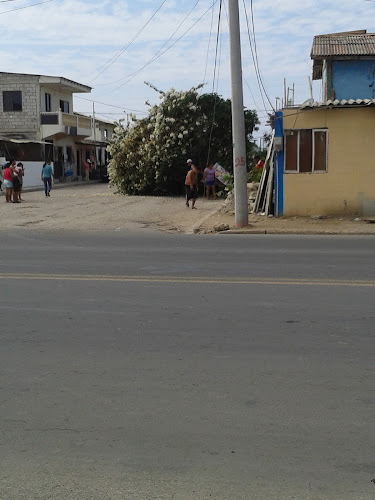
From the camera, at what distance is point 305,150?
18.6 meters

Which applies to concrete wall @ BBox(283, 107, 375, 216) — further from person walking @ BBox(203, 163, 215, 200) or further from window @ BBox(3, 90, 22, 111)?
window @ BBox(3, 90, 22, 111)

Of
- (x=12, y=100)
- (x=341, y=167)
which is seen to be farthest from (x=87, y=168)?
(x=341, y=167)

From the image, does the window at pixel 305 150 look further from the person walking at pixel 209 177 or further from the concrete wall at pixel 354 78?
the person walking at pixel 209 177

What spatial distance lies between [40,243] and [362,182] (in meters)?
9.48

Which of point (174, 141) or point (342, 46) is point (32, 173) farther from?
point (342, 46)

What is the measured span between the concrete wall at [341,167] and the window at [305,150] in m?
0.15

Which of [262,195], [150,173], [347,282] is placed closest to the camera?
[347,282]

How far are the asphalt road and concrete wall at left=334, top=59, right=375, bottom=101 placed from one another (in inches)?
705

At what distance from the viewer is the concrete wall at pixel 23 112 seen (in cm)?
4409

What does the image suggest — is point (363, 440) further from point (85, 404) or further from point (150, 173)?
point (150, 173)

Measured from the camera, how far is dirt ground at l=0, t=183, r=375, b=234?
56.5 ft

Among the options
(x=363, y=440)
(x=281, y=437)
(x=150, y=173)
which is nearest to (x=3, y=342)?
(x=281, y=437)

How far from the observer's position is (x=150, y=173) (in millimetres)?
30219

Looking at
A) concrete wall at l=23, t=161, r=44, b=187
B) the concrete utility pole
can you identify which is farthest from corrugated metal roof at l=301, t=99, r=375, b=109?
concrete wall at l=23, t=161, r=44, b=187
